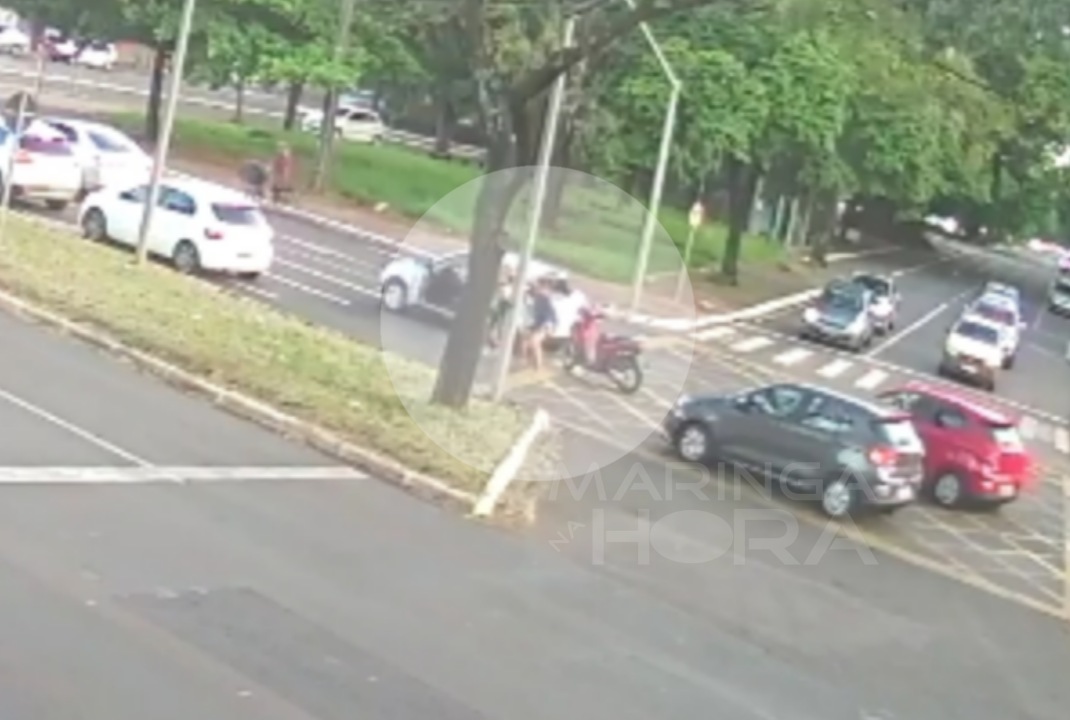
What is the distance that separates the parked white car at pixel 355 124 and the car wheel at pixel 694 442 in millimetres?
46652

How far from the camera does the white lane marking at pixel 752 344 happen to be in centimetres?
3953

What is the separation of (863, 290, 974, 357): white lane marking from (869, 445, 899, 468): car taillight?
76.1ft

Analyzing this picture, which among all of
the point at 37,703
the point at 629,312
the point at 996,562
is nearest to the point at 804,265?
the point at 629,312

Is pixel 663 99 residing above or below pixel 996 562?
above

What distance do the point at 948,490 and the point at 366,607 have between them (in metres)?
15.7

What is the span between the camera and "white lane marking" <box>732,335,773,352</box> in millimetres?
39531

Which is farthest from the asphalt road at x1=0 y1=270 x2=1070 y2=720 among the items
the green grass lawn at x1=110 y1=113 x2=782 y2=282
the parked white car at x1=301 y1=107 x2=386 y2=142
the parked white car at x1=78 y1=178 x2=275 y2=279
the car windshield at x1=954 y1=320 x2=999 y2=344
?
the parked white car at x1=301 y1=107 x2=386 y2=142

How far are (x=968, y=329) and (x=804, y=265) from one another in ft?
68.8

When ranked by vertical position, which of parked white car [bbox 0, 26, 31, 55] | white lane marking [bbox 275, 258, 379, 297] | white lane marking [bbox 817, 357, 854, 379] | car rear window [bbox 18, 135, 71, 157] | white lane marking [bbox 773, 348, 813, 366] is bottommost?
white lane marking [bbox 817, 357, 854, 379]

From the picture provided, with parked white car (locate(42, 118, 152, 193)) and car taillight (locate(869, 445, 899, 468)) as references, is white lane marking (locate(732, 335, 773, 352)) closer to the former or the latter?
parked white car (locate(42, 118, 152, 193))

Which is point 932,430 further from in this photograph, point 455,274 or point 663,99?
point 663,99

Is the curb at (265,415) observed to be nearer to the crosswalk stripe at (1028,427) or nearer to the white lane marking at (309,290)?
the white lane marking at (309,290)

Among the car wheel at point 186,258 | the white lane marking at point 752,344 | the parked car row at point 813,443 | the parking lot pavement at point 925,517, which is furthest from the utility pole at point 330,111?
the parked car row at point 813,443

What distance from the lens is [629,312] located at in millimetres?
38688
